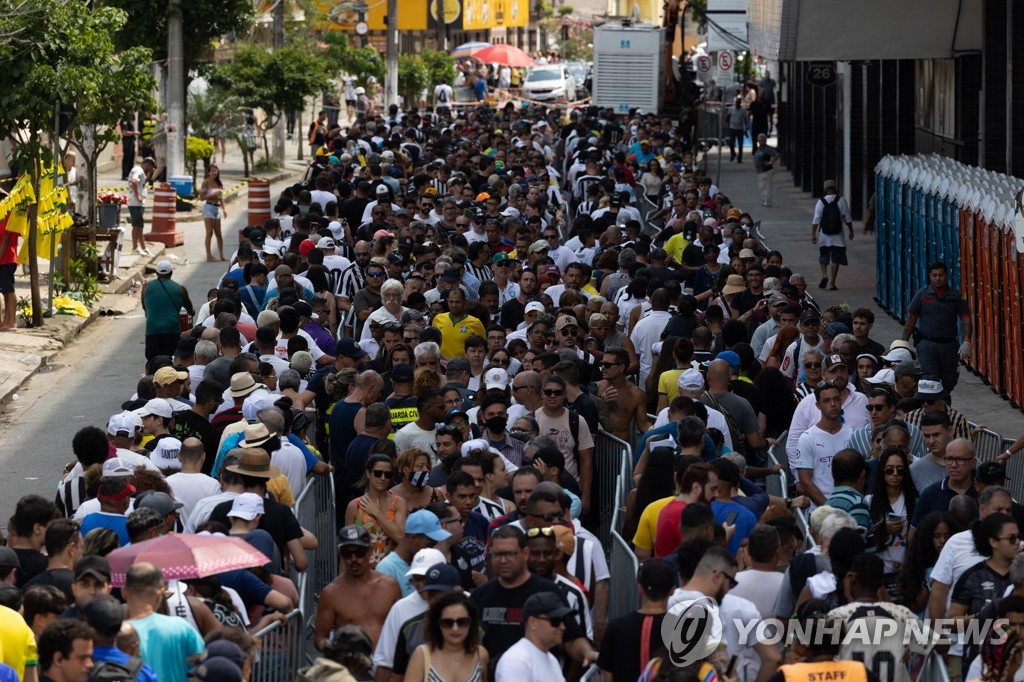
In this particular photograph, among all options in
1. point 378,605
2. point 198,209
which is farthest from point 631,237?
point 198,209

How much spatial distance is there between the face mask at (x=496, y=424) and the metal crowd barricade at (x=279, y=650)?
8.36 feet

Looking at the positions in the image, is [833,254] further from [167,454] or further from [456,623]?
[456,623]

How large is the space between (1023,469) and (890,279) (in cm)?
1137

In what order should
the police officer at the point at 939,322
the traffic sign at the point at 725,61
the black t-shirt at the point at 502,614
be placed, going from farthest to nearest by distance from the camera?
the traffic sign at the point at 725,61 < the police officer at the point at 939,322 < the black t-shirt at the point at 502,614

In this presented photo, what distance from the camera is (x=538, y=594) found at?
6914 mm

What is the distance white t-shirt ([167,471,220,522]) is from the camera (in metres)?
9.40

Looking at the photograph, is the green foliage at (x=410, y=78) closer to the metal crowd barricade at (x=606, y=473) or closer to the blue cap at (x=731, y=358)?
the blue cap at (x=731, y=358)

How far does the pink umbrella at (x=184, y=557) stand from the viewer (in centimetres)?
738

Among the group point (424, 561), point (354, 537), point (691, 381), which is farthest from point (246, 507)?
point (691, 381)

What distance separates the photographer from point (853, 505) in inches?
351

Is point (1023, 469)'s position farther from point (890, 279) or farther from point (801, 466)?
point (890, 279)

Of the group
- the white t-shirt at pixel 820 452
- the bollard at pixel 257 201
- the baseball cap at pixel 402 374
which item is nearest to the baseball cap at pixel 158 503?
the baseball cap at pixel 402 374

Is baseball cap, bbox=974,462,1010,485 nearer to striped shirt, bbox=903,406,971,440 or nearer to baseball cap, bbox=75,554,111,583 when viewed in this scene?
striped shirt, bbox=903,406,971,440

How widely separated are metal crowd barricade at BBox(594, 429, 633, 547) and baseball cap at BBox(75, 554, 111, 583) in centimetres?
488
